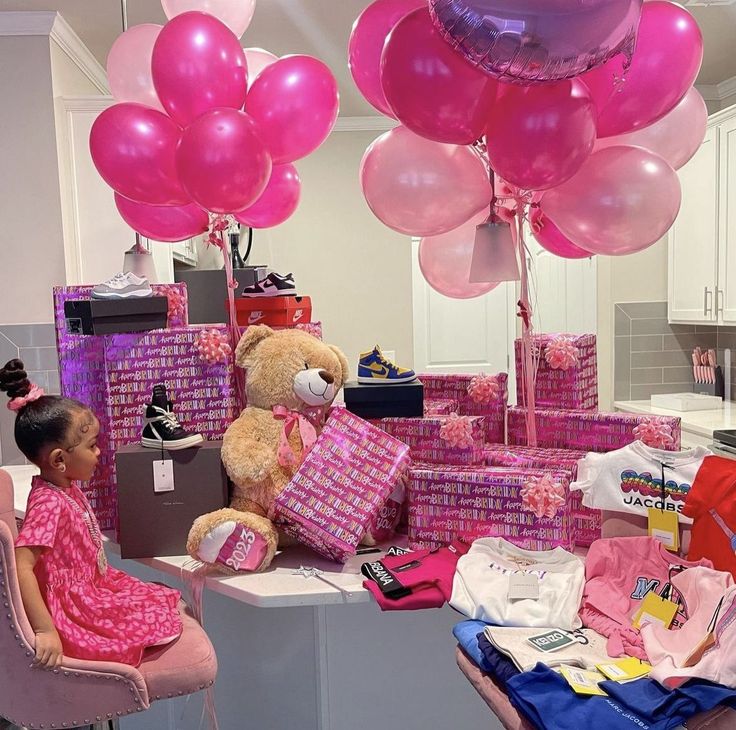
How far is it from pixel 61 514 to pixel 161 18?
8.50 feet

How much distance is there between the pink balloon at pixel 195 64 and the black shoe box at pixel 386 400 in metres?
0.86

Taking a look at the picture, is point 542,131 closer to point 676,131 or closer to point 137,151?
point 676,131

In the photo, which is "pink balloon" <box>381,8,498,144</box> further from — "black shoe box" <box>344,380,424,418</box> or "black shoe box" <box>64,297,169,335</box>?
"black shoe box" <box>64,297,169,335</box>

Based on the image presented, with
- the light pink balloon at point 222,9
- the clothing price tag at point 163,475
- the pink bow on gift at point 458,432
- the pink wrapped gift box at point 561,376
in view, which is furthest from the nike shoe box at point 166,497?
the light pink balloon at point 222,9

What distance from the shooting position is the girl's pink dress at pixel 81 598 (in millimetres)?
1491

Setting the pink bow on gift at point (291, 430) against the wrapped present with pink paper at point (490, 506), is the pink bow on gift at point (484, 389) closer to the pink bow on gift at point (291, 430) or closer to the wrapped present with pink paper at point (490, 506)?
the wrapped present with pink paper at point (490, 506)

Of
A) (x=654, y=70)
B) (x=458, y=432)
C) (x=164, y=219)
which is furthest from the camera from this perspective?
(x=164, y=219)

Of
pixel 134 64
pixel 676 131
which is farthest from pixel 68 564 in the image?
pixel 676 131

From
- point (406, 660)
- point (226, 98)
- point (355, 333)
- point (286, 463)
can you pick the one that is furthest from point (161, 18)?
point (406, 660)

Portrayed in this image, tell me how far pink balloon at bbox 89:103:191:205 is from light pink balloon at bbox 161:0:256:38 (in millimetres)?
369

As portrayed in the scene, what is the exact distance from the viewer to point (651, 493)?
166cm

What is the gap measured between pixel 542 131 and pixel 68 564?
54.6 inches

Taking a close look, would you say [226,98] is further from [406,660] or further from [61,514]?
[406,660]

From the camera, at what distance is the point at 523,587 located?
1.53 m
